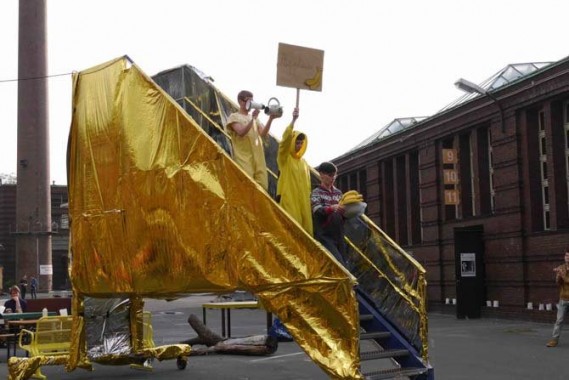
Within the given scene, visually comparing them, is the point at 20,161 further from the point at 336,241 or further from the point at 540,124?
the point at 336,241

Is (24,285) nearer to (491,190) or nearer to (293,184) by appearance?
(491,190)

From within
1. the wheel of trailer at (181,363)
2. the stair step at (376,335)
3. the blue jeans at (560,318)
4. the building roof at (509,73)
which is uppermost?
the building roof at (509,73)

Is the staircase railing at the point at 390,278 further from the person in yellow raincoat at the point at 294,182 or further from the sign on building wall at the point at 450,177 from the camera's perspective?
the sign on building wall at the point at 450,177

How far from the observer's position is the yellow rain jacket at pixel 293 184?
1000cm

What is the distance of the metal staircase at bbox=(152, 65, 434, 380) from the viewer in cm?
976

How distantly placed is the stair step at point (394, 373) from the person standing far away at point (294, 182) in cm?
186

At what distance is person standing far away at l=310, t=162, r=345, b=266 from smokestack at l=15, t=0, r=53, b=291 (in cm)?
3827

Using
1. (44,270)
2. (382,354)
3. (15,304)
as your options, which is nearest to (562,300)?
(382,354)

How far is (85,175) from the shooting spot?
492 inches

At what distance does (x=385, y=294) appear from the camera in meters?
10.6

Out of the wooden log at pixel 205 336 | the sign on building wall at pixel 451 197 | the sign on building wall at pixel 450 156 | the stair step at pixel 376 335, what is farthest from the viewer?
the sign on building wall at pixel 450 156

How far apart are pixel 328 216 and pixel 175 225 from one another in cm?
186

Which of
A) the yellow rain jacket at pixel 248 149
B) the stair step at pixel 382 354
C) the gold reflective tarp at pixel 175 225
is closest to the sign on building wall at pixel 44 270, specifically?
the gold reflective tarp at pixel 175 225

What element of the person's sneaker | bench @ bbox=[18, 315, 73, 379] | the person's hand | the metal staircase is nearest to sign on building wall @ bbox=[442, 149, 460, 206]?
the person's sneaker
